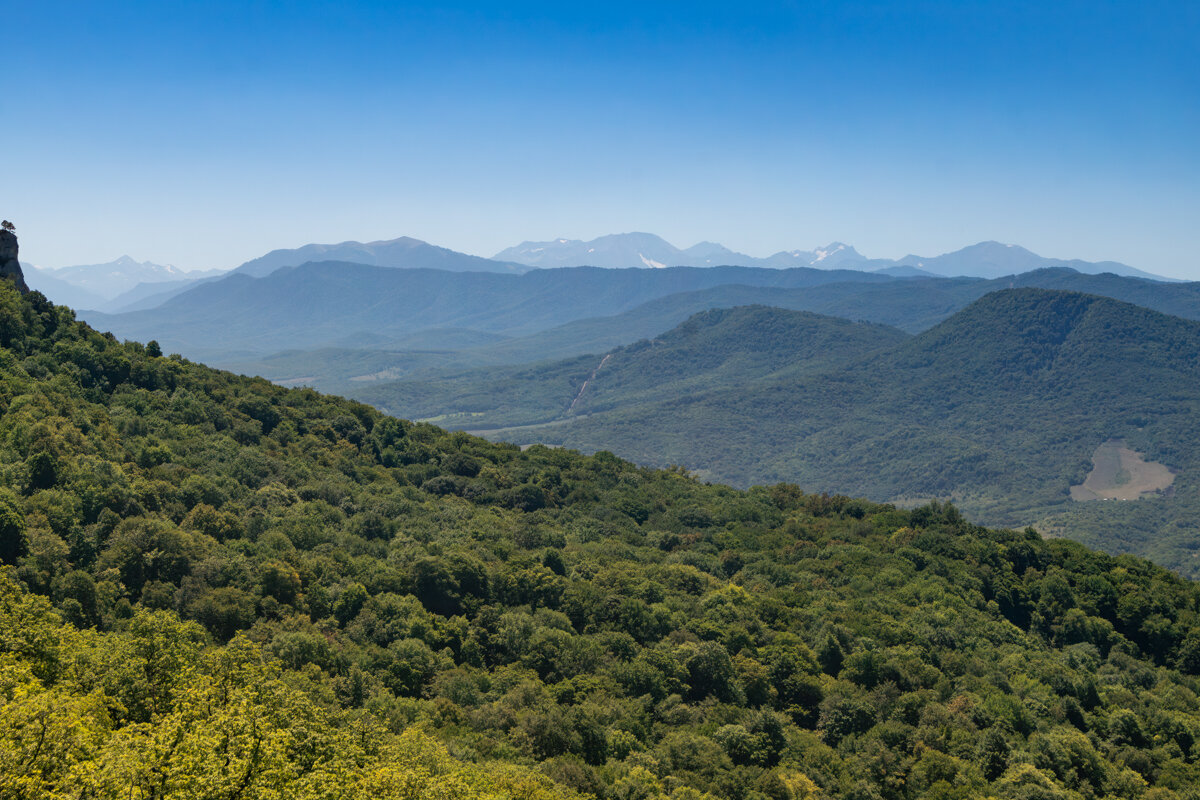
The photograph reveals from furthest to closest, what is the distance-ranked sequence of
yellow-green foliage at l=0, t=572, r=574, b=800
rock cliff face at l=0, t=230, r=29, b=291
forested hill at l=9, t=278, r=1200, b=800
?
1. rock cliff face at l=0, t=230, r=29, b=291
2. forested hill at l=9, t=278, r=1200, b=800
3. yellow-green foliage at l=0, t=572, r=574, b=800

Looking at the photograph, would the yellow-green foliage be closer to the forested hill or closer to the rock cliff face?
the forested hill

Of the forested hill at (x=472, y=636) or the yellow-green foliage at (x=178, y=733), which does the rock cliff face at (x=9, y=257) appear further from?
the yellow-green foliage at (x=178, y=733)

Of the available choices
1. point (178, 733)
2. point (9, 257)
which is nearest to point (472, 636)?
point (178, 733)

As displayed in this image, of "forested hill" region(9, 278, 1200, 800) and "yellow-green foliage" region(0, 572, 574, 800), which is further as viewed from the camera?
"forested hill" region(9, 278, 1200, 800)

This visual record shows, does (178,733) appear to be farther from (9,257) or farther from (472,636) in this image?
(9,257)

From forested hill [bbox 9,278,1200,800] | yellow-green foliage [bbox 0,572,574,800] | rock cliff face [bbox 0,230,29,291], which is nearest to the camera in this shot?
yellow-green foliage [bbox 0,572,574,800]

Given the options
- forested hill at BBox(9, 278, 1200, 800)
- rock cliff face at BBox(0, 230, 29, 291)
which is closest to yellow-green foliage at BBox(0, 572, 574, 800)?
forested hill at BBox(9, 278, 1200, 800)

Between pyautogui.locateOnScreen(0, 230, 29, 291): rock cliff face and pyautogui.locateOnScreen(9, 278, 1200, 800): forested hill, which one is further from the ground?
pyautogui.locateOnScreen(0, 230, 29, 291): rock cliff face
